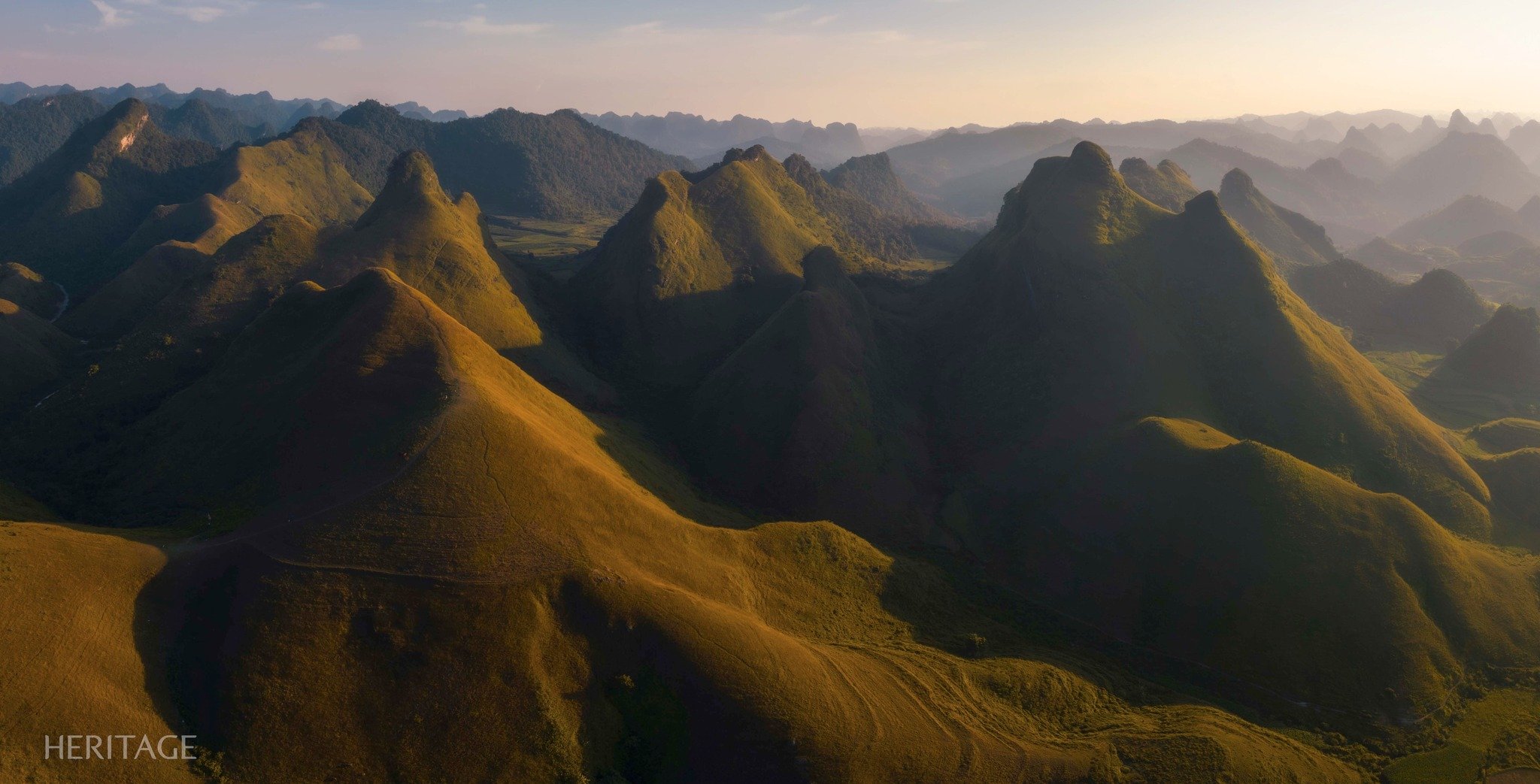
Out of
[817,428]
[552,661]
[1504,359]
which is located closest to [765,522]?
[817,428]

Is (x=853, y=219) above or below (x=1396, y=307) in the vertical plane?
above

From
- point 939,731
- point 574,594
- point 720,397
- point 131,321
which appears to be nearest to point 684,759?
point 574,594

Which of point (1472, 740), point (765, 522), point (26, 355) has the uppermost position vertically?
point (26, 355)

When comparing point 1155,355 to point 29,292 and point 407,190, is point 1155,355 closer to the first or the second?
point 407,190

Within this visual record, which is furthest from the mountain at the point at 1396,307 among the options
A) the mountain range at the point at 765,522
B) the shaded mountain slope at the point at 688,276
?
the shaded mountain slope at the point at 688,276

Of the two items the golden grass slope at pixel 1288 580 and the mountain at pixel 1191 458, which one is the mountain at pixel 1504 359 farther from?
the golden grass slope at pixel 1288 580

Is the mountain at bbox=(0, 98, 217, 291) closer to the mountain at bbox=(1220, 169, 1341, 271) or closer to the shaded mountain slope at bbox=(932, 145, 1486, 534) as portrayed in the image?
the shaded mountain slope at bbox=(932, 145, 1486, 534)

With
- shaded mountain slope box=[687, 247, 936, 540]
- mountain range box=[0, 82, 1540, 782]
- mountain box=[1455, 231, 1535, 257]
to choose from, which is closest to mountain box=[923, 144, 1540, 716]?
mountain range box=[0, 82, 1540, 782]

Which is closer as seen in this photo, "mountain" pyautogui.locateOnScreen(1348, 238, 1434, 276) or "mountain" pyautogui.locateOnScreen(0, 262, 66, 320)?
"mountain" pyautogui.locateOnScreen(0, 262, 66, 320)
